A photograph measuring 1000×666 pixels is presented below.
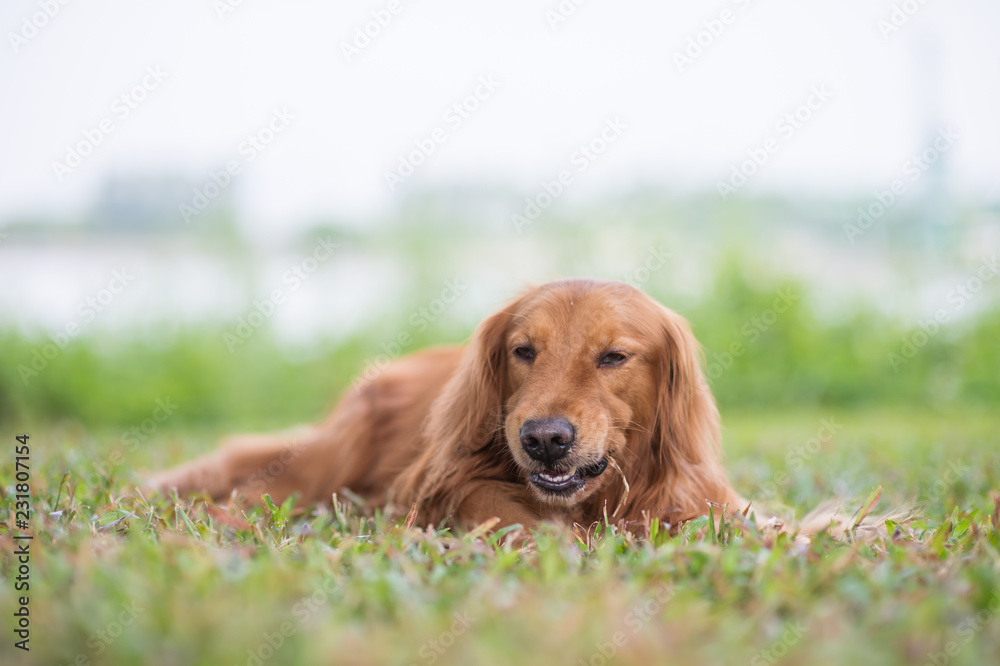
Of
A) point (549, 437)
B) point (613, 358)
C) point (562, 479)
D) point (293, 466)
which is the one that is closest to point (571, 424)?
point (549, 437)

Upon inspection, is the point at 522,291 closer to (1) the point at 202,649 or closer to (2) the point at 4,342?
(1) the point at 202,649

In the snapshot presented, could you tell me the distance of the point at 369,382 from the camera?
13.3ft

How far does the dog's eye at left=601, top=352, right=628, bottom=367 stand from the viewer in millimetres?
3004

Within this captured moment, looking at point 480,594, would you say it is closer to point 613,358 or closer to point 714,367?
point 613,358

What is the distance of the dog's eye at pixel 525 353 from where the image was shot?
10.1 feet

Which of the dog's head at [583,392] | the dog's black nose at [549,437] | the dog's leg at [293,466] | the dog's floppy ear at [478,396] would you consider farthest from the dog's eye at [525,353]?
the dog's leg at [293,466]

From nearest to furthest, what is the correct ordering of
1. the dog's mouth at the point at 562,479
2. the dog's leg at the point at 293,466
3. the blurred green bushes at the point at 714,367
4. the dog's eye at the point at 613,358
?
the dog's mouth at the point at 562,479 → the dog's eye at the point at 613,358 → the dog's leg at the point at 293,466 → the blurred green bushes at the point at 714,367

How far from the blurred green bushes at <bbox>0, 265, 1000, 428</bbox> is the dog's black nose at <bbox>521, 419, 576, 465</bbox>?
5233 millimetres

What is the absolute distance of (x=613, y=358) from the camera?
9.91 ft

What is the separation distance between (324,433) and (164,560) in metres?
2.07

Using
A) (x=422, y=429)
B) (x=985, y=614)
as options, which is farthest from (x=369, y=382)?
(x=985, y=614)

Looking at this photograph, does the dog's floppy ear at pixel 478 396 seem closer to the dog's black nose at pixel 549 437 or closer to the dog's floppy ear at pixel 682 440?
the dog's black nose at pixel 549 437

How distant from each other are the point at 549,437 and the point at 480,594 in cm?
97

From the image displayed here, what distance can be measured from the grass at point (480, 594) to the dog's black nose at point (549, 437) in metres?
0.28
